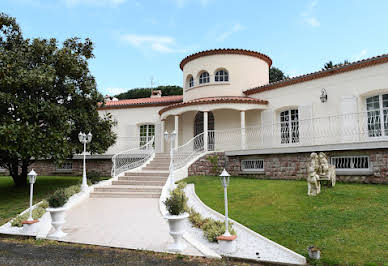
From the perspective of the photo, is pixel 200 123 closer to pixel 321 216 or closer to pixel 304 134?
pixel 304 134

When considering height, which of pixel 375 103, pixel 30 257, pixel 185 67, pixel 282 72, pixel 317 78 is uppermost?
pixel 282 72

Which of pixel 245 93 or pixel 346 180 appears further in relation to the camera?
pixel 245 93

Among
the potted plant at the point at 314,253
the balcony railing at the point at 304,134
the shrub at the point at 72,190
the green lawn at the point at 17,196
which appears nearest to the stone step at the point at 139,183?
the shrub at the point at 72,190

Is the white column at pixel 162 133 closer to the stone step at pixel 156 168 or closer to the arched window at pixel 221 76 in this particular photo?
the arched window at pixel 221 76

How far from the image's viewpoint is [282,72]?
125 ft

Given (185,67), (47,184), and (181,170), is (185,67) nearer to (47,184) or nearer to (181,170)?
(181,170)

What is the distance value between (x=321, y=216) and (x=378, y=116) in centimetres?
728

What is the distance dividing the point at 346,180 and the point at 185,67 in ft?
39.5

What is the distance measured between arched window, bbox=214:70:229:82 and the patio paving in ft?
31.8

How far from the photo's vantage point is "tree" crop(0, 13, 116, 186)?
35.4 feet

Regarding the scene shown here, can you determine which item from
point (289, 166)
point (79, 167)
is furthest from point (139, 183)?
point (79, 167)

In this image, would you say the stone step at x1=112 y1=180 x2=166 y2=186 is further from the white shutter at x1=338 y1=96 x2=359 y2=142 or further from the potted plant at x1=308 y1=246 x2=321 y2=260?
the potted plant at x1=308 y1=246 x2=321 y2=260

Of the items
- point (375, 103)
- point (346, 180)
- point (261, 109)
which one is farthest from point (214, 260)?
point (261, 109)

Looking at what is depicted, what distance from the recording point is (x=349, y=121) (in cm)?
1259
